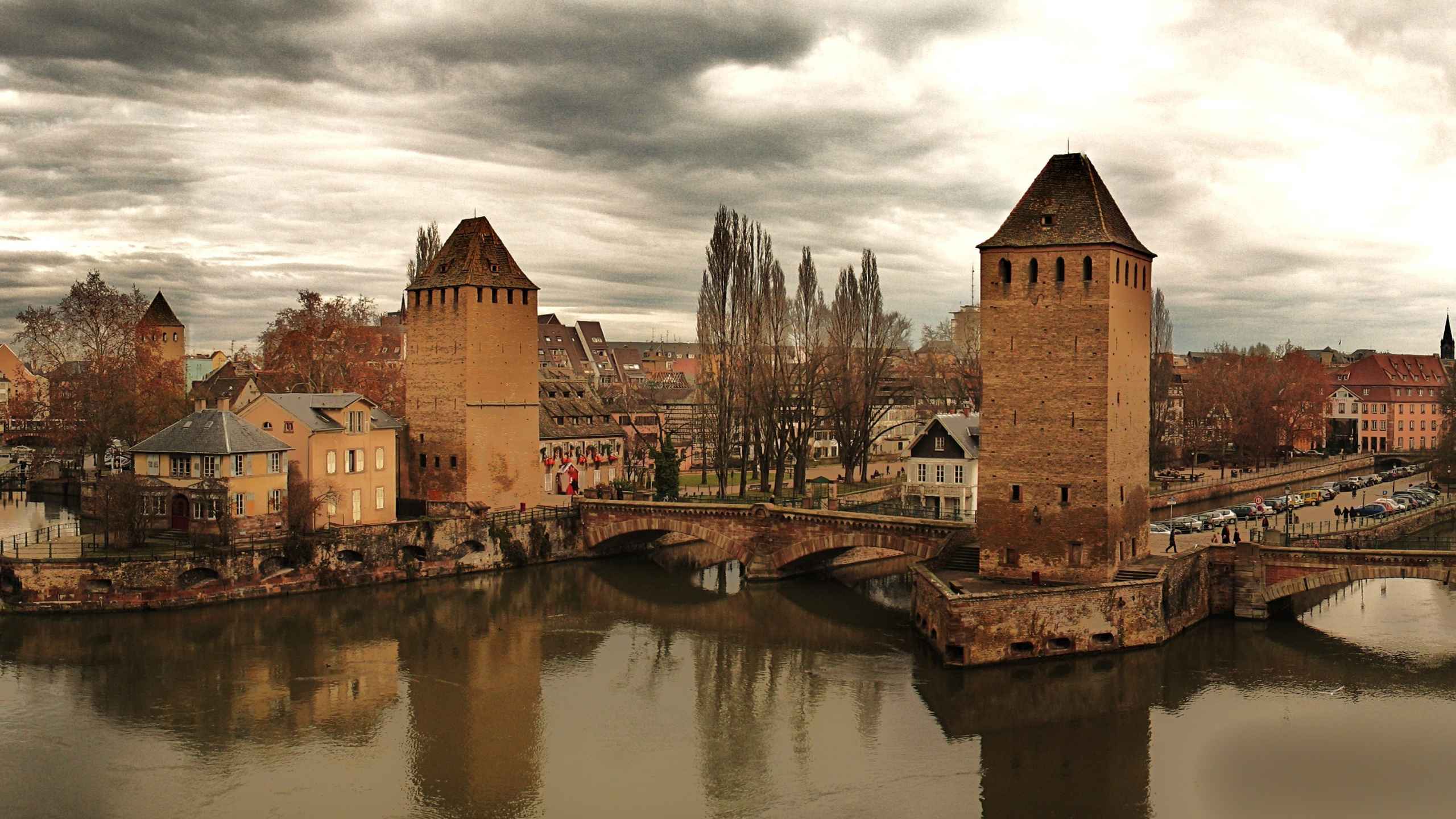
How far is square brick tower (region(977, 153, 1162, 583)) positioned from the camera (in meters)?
30.4

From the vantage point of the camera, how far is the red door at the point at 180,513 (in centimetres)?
3788

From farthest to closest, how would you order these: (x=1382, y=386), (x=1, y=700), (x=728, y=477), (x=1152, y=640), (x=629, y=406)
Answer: (x=1382, y=386), (x=629, y=406), (x=728, y=477), (x=1152, y=640), (x=1, y=700)

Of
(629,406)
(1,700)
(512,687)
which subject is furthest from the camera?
(629,406)

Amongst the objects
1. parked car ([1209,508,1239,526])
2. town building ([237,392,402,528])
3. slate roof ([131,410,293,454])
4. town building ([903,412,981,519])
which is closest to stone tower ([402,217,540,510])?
town building ([237,392,402,528])

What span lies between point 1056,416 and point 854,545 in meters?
9.23

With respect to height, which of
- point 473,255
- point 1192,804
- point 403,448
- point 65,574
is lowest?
point 1192,804

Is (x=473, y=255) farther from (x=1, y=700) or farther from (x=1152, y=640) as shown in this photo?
(x=1152, y=640)

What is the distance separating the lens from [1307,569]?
104 ft

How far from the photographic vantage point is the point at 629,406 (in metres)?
74.8

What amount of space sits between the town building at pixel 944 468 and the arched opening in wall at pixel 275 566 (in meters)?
21.3

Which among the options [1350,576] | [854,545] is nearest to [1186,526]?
[1350,576]

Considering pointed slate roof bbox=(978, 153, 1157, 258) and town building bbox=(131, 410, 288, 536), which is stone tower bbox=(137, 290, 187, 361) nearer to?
town building bbox=(131, 410, 288, 536)

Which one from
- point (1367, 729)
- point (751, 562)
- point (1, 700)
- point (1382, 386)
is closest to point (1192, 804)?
point (1367, 729)

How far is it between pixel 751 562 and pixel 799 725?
15592 millimetres
